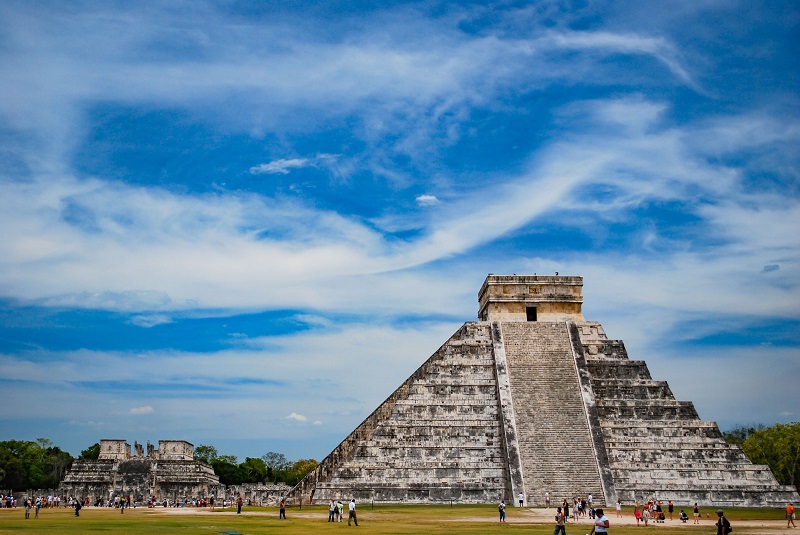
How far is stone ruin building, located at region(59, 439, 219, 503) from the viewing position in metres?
33.7

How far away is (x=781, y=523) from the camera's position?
68.2 feet

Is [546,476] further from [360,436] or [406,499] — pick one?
[360,436]

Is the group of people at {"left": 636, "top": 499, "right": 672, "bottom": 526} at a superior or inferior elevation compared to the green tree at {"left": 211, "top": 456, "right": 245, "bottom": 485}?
inferior

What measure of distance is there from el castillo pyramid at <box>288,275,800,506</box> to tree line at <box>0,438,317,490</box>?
2836 centimetres

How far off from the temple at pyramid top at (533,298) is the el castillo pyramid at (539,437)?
Result: 0.63 metres

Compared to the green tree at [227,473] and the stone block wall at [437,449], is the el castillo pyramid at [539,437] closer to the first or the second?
the stone block wall at [437,449]

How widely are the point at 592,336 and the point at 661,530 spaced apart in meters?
14.9

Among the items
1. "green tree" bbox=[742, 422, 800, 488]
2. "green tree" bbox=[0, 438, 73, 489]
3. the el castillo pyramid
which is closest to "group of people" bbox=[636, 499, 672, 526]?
the el castillo pyramid

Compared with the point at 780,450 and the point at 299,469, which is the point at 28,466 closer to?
the point at 299,469

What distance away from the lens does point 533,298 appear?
111 feet

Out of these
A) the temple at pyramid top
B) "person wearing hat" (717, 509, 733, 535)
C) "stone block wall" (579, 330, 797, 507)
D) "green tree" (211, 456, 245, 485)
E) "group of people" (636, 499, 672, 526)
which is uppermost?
the temple at pyramid top

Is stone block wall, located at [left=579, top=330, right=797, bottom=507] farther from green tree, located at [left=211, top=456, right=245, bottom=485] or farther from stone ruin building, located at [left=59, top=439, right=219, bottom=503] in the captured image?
green tree, located at [left=211, top=456, right=245, bottom=485]

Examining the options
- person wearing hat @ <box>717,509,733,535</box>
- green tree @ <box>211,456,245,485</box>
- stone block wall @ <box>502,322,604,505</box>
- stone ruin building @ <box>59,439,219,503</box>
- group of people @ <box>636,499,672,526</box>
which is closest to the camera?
person wearing hat @ <box>717,509,733,535</box>

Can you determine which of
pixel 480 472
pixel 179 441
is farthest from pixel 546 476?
pixel 179 441
